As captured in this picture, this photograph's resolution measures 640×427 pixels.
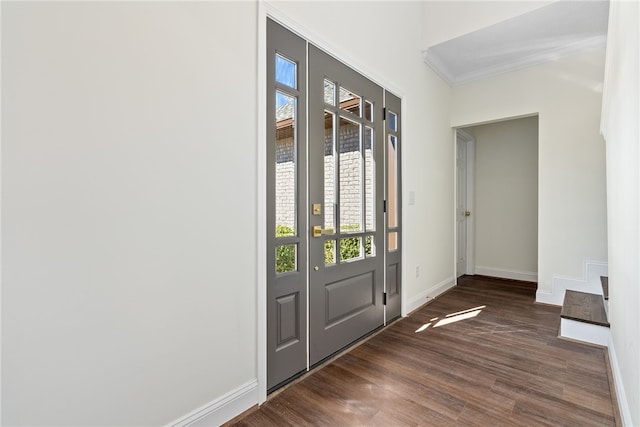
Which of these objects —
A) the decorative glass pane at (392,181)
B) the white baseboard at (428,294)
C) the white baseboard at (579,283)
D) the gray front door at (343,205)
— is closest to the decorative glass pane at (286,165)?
the gray front door at (343,205)

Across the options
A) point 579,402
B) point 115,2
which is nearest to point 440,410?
point 579,402

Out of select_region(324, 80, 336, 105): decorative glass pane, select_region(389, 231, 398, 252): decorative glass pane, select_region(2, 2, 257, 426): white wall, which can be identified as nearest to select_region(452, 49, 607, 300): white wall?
select_region(389, 231, 398, 252): decorative glass pane

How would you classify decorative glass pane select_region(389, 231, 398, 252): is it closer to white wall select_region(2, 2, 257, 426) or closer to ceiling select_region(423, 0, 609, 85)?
white wall select_region(2, 2, 257, 426)

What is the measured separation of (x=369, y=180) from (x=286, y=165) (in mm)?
958

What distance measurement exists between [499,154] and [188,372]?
5.00m

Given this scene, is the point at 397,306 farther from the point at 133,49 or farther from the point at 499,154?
the point at 499,154

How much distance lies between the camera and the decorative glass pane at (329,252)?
2167mm

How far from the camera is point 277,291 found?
182 cm

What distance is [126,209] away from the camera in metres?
1.20

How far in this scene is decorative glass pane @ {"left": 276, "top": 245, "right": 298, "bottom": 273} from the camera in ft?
6.07

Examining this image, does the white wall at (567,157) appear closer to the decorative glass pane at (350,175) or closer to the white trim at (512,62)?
the white trim at (512,62)

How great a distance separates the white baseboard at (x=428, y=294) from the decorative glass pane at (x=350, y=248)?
3.35 ft

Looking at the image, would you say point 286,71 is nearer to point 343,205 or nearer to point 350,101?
point 350,101

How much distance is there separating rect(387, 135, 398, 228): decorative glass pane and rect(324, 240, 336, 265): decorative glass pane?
0.84 metres
